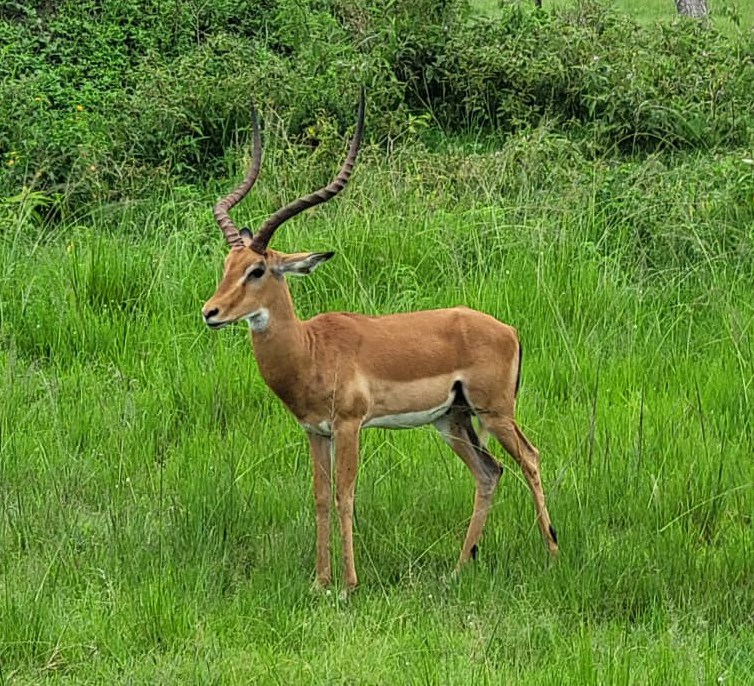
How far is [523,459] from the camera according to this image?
17.2 feet

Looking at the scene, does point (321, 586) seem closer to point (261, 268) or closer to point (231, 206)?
point (261, 268)

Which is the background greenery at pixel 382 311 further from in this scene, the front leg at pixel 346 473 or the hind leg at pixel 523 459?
the front leg at pixel 346 473

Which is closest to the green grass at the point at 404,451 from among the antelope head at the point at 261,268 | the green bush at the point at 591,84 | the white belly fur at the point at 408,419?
the white belly fur at the point at 408,419

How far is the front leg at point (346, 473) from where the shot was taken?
4902 millimetres

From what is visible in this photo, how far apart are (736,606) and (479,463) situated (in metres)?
1.22

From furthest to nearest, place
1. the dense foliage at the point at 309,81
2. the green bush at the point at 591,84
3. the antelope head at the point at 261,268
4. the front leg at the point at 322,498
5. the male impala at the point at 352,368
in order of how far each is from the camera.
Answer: the green bush at the point at 591,84, the dense foliage at the point at 309,81, the front leg at the point at 322,498, the male impala at the point at 352,368, the antelope head at the point at 261,268

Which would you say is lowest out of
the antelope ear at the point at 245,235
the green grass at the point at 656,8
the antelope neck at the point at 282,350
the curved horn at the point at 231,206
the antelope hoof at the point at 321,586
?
the green grass at the point at 656,8

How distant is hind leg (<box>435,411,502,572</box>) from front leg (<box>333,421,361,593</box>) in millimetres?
519

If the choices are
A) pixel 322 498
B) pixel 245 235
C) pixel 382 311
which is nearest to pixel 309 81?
pixel 382 311

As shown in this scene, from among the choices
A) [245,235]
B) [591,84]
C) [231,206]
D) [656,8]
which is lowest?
[656,8]

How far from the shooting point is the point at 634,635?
4.36 m

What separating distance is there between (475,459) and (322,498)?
0.69 m

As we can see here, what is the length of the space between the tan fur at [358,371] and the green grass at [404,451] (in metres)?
0.24

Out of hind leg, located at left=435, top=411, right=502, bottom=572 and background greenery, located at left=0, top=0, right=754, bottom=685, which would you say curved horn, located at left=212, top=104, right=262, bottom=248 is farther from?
hind leg, located at left=435, top=411, right=502, bottom=572
